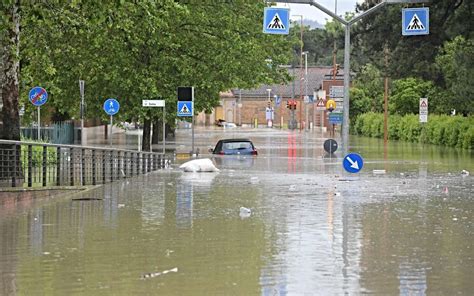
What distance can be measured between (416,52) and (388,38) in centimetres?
200

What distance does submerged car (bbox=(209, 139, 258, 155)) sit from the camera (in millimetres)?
47250

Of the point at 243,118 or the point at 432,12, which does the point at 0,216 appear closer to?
the point at 432,12

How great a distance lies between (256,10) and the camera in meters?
52.0

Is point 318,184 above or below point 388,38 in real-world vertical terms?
below

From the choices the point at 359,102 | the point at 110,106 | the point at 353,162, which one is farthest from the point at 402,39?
the point at 359,102

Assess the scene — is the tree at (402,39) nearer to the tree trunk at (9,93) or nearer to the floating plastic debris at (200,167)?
the floating plastic debris at (200,167)

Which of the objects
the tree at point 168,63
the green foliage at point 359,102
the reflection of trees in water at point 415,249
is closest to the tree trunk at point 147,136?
the tree at point 168,63

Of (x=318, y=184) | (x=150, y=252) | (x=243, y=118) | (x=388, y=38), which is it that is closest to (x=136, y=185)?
(x=318, y=184)

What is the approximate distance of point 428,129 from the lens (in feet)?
242

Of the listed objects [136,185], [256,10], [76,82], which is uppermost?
[256,10]

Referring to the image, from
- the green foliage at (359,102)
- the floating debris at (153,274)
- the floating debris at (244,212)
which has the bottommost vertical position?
the floating debris at (153,274)

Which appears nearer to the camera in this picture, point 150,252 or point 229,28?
point 150,252

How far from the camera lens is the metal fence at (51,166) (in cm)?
2247

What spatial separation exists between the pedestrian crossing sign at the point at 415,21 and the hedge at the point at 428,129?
2853 centimetres
